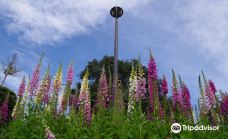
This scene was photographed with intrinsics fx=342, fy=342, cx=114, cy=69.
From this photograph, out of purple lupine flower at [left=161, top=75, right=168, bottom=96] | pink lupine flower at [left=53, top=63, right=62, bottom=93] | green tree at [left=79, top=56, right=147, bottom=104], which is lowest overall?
purple lupine flower at [left=161, top=75, right=168, bottom=96]

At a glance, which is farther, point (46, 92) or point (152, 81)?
point (46, 92)

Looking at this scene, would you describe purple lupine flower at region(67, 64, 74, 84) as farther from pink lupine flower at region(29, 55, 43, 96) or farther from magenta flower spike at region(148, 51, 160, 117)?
magenta flower spike at region(148, 51, 160, 117)

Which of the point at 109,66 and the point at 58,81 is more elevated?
the point at 109,66

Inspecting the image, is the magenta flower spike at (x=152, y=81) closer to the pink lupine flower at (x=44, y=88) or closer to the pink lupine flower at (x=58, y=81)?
the pink lupine flower at (x=58, y=81)

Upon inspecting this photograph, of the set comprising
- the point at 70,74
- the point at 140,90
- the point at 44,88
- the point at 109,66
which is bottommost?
the point at 140,90

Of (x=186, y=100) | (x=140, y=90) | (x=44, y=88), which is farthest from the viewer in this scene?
(x=44, y=88)

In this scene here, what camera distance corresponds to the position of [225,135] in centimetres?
931

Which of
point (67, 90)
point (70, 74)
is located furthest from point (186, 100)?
point (70, 74)

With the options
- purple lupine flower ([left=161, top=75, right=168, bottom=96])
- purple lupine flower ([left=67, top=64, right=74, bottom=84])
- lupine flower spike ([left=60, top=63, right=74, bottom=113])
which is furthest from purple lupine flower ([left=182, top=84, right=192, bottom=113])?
purple lupine flower ([left=67, top=64, right=74, bottom=84])

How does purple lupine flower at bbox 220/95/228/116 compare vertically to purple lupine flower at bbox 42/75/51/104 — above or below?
below

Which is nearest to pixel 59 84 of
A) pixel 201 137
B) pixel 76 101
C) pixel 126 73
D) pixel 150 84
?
pixel 76 101

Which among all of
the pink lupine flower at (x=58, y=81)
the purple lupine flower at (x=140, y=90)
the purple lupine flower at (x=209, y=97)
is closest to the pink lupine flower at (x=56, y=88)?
the pink lupine flower at (x=58, y=81)

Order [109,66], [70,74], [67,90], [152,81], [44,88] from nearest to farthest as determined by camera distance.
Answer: [152,81] < [67,90] < [44,88] < [70,74] < [109,66]

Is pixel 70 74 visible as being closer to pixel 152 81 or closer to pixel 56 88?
pixel 56 88
